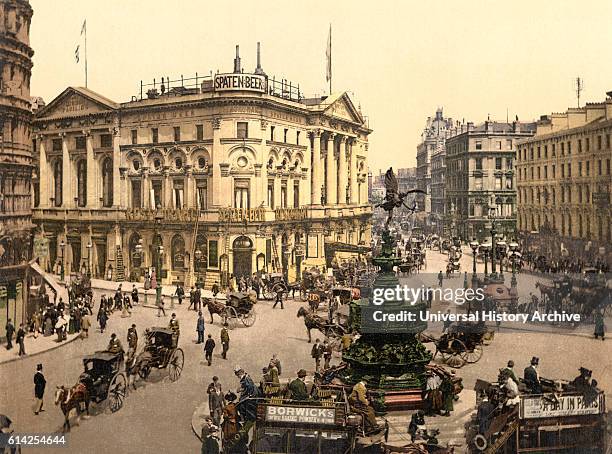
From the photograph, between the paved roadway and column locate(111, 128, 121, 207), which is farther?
column locate(111, 128, 121, 207)

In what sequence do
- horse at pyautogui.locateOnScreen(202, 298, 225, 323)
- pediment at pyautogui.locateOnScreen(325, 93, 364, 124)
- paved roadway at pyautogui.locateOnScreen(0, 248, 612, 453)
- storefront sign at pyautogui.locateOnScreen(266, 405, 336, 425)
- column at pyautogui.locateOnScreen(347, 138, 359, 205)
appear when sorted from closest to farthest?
storefront sign at pyautogui.locateOnScreen(266, 405, 336, 425), paved roadway at pyautogui.locateOnScreen(0, 248, 612, 453), horse at pyautogui.locateOnScreen(202, 298, 225, 323), pediment at pyautogui.locateOnScreen(325, 93, 364, 124), column at pyautogui.locateOnScreen(347, 138, 359, 205)

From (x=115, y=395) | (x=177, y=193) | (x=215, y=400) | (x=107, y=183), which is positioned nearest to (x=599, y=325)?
(x=215, y=400)

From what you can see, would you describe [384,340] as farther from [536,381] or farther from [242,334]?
[242,334]

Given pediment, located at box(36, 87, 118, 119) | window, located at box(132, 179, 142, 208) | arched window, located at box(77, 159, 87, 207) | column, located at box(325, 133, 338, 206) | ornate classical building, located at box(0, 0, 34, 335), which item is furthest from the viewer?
column, located at box(325, 133, 338, 206)

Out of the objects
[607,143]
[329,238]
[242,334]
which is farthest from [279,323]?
[607,143]

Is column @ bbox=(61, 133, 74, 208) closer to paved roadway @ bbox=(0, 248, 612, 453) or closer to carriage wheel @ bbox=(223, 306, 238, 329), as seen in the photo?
paved roadway @ bbox=(0, 248, 612, 453)

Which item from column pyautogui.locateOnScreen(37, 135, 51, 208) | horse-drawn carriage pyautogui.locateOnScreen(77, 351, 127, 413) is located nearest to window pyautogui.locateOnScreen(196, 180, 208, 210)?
column pyautogui.locateOnScreen(37, 135, 51, 208)

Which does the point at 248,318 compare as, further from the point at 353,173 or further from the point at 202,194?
the point at 353,173

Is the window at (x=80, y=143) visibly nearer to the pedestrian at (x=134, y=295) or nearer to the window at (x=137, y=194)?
the window at (x=137, y=194)
